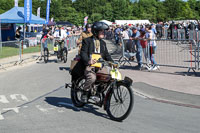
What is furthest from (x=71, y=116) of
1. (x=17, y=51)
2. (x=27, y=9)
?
(x=27, y=9)

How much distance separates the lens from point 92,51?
662cm

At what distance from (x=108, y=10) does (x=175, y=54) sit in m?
100

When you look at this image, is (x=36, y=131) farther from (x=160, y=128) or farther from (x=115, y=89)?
(x=160, y=128)

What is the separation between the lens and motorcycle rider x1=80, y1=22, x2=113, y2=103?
6414 millimetres

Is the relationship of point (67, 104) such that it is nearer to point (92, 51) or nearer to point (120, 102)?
point (92, 51)

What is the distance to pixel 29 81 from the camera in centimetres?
1155

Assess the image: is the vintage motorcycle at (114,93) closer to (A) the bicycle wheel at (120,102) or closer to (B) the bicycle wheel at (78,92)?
(A) the bicycle wheel at (120,102)

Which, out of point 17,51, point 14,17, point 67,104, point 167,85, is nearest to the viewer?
point 67,104

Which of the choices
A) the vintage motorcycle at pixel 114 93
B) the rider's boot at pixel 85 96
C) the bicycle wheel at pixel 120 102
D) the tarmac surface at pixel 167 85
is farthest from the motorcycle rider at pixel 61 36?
the bicycle wheel at pixel 120 102

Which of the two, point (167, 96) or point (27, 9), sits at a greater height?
point (27, 9)

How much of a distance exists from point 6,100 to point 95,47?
10.2ft

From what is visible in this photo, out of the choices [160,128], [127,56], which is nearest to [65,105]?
[160,128]

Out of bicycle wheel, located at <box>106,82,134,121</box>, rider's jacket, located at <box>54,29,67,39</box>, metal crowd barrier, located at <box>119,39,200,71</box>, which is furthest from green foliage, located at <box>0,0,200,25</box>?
bicycle wheel, located at <box>106,82,134,121</box>

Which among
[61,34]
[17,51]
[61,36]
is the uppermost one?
[61,34]
